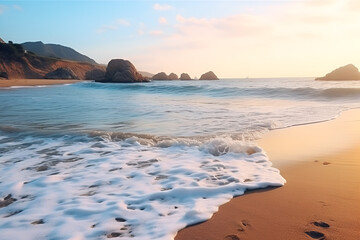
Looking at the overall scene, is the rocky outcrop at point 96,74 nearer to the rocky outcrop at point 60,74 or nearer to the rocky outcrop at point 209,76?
the rocky outcrop at point 60,74

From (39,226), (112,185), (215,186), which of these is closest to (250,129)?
(215,186)

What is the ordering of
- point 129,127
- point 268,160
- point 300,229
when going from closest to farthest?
point 300,229 < point 268,160 < point 129,127

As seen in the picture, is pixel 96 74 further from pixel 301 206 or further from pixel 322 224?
pixel 322 224

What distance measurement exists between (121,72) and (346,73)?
33.2 metres

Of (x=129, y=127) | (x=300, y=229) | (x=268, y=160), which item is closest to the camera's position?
(x=300, y=229)

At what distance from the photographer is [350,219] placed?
246cm

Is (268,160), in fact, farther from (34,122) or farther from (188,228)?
(34,122)

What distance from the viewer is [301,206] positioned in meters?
2.74

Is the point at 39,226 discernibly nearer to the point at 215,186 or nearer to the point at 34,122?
the point at 215,186

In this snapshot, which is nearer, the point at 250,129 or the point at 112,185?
the point at 112,185

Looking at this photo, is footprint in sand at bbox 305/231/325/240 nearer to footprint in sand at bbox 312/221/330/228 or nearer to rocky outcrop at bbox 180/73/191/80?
footprint in sand at bbox 312/221/330/228

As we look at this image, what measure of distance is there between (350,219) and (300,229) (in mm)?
518

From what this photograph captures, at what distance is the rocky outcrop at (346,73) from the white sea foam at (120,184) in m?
39.5

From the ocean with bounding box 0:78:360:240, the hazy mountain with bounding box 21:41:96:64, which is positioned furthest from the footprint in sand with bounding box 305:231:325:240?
the hazy mountain with bounding box 21:41:96:64
